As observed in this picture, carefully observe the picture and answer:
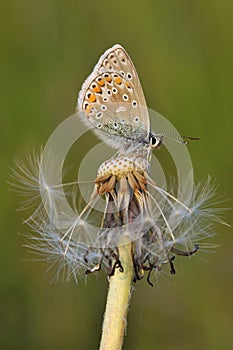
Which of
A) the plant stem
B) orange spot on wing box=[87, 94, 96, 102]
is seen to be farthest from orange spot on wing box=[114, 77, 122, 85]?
the plant stem

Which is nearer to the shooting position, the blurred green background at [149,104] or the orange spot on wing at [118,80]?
the orange spot on wing at [118,80]

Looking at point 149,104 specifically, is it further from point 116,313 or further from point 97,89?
point 116,313

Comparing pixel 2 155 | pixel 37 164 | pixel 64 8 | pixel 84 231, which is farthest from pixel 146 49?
pixel 84 231

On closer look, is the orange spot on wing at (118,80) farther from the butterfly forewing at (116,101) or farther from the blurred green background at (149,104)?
the blurred green background at (149,104)

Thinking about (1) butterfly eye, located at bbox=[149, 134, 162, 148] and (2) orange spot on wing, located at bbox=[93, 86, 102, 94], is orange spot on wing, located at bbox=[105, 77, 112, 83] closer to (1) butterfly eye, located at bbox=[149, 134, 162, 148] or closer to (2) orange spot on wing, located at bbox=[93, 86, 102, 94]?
(2) orange spot on wing, located at bbox=[93, 86, 102, 94]

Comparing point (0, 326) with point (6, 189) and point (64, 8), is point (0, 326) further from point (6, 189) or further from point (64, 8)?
point (64, 8)

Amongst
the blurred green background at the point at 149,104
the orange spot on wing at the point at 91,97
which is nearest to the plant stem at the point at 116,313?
the orange spot on wing at the point at 91,97
